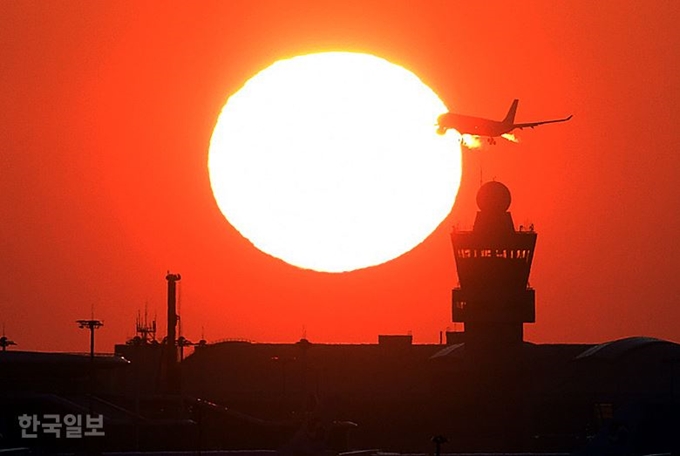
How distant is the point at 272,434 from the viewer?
179 m

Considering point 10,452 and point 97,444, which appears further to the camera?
point 97,444

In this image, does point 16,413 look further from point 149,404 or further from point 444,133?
point 444,133

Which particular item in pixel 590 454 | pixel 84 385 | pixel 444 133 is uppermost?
pixel 444 133

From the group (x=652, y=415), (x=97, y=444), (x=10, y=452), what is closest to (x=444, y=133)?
(x=97, y=444)

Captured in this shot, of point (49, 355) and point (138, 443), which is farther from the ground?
point (49, 355)

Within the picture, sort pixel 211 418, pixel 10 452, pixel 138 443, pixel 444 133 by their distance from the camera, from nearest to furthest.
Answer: pixel 10 452, pixel 138 443, pixel 444 133, pixel 211 418

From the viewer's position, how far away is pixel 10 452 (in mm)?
105125

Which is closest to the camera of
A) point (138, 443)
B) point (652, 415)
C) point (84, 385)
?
point (652, 415)

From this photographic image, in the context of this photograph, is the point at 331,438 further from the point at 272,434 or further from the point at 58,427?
the point at 272,434

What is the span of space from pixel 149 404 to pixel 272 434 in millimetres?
24784

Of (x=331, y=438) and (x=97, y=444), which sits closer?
(x=331, y=438)

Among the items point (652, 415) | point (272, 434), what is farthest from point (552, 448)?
point (652, 415)

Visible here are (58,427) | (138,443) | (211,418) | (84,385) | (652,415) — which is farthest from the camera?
(84,385)

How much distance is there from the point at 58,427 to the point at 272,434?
46.5m
